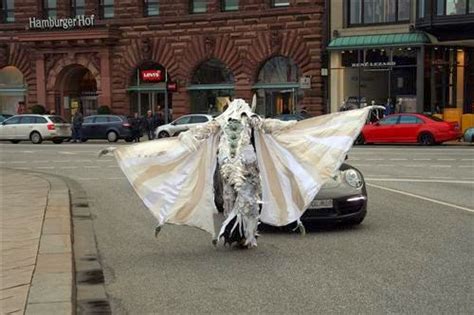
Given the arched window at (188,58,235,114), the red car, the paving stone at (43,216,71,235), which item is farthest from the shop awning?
the paving stone at (43,216,71,235)

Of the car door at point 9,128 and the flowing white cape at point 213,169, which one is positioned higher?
the flowing white cape at point 213,169

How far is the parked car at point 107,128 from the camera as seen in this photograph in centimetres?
3672

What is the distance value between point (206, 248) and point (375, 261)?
221 centimetres

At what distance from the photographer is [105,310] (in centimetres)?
628

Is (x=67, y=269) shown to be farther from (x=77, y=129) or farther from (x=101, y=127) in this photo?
(x=77, y=129)

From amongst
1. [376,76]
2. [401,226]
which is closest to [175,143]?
[401,226]

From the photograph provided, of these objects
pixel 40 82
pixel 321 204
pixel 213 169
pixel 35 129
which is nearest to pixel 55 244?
pixel 213 169

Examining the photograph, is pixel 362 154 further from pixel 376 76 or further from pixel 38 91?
pixel 38 91

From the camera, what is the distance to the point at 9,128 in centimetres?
3766

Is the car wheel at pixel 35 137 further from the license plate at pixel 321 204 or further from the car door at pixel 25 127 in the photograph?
the license plate at pixel 321 204

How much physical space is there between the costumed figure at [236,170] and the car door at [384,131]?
22.8 meters

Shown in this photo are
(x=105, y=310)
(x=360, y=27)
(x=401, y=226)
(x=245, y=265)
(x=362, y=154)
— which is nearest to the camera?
(x=105, y=310)

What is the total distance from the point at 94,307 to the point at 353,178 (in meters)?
4.90

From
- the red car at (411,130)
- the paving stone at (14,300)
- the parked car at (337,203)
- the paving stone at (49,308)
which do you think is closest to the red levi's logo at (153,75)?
the red car at (411,130)
